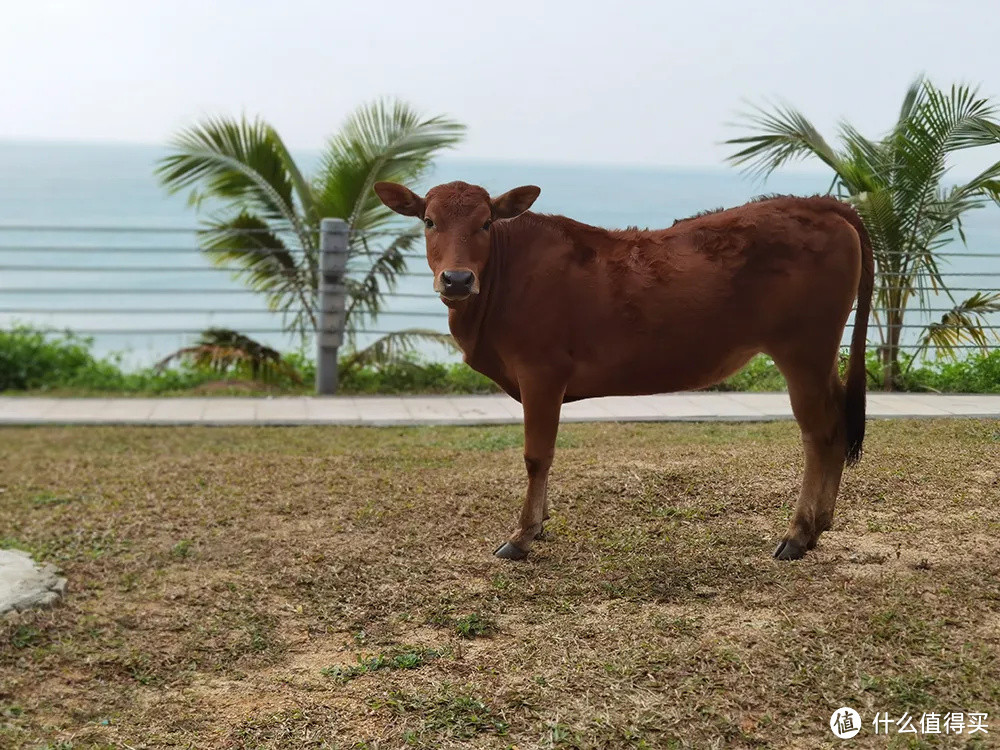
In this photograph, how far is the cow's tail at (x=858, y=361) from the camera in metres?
4.95

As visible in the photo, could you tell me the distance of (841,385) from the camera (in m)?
5.04

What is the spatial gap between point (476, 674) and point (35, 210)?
70.5m

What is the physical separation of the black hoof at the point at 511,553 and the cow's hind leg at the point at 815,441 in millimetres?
1135

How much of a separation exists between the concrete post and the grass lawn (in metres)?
2.96

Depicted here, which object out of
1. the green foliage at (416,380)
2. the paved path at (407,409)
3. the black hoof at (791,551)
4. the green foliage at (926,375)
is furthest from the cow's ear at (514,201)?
the green foliage at (416,380)

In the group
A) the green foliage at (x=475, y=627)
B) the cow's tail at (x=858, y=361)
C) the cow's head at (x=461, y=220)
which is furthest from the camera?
the cow's tail at (x=858, y=361)

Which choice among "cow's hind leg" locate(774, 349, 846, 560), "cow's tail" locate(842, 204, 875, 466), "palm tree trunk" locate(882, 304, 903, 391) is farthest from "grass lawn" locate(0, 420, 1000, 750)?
"palm tree trunk" locate(882, 304, 903, 391)

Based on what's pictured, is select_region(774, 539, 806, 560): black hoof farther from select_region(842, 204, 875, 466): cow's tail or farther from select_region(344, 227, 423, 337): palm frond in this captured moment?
select_region(344, 227, 423, 337): palm frond

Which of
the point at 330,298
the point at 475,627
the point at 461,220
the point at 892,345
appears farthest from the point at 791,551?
the point at 330,298

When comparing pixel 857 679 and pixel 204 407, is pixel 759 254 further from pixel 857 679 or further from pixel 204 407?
pixel 204 407

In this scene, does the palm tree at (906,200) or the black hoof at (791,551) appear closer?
the black hoof at (791,551)

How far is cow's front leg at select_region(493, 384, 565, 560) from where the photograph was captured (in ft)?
16.5

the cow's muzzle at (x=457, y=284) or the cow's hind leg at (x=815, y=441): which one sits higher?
the cow's muzzle at (x=457, y=284)

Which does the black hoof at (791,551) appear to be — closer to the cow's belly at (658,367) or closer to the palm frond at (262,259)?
the cow's belly at (658,367)
